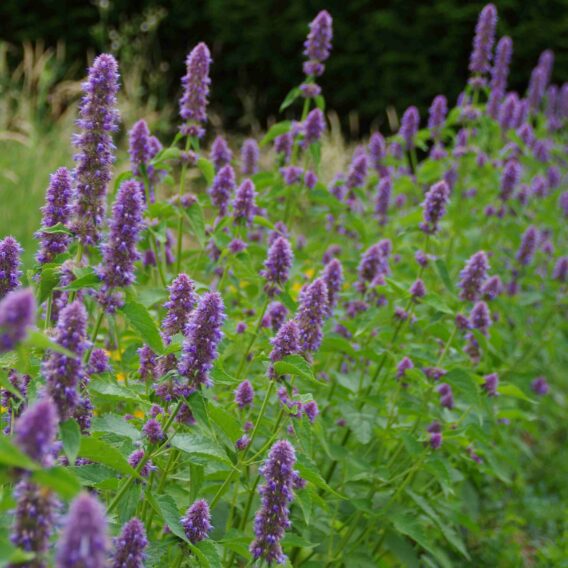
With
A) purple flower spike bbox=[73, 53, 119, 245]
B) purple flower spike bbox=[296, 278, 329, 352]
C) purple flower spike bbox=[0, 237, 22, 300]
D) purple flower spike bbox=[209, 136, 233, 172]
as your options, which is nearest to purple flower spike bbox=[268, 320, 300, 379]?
purple flower spike bbox=[296, 278, 329, 352]

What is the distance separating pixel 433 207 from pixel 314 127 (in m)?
0.87

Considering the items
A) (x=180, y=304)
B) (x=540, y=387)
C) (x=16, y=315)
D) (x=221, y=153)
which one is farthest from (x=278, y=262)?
(x=540, y=387)

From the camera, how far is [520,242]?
541 centimetres

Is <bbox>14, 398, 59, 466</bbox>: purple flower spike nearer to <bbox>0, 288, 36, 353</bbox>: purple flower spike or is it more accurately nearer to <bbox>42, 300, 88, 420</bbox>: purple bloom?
<bbox>0, 288, 36, 353</bbox>: purple flower spike

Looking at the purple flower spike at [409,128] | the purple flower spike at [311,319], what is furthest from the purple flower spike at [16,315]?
the purple flower spike at [409,128]

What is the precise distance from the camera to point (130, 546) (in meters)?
1.69

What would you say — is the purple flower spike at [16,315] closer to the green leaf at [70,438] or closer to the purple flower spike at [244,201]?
the green leaf at [70,438]

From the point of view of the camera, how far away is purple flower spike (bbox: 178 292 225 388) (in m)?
1.92

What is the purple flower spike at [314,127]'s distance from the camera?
3959 mm

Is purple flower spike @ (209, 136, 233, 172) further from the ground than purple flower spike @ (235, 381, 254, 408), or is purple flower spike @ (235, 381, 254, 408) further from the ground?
purple flower spike @ (209, 136, 233, 172)

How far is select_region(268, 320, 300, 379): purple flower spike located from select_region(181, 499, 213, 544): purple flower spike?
1.49 ft

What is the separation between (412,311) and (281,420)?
3.18 feet

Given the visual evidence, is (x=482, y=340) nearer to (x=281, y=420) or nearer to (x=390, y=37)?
(x=281, y=420)

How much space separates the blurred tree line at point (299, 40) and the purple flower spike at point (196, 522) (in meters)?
10.4
